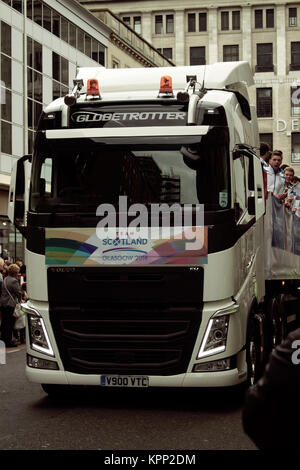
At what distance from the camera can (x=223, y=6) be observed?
7325 centimetres

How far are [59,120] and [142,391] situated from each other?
3.37 metres

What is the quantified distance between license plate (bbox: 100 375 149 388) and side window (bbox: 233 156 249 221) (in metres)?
1.83

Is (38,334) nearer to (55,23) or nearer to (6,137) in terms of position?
(6,137)

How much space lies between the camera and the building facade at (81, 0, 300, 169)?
71.8m

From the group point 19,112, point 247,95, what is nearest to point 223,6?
point 19,112

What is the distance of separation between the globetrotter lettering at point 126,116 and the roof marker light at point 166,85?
0.29m

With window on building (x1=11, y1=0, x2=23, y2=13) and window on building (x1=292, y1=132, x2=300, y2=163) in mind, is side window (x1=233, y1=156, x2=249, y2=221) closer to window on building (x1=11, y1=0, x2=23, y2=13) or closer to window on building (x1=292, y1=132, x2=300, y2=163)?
window on building (x1=11, y1=0, x2=23, y2=13)

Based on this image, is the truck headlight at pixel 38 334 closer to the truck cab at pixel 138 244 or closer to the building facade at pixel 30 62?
the truck cab at pixel 138 244

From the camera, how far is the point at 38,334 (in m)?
8.71

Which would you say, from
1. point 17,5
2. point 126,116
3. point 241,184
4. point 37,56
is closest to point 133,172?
point 126,116

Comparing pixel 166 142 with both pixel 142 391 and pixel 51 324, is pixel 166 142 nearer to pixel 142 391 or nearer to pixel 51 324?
pixel 51 324

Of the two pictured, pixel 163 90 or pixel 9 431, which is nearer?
pixel 9 431

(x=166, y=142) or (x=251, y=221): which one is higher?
(x=166, y=142)
